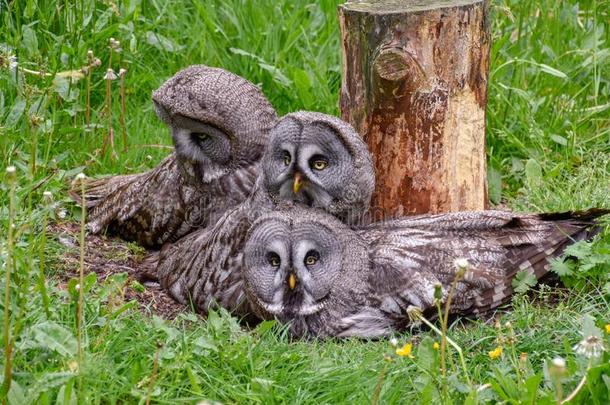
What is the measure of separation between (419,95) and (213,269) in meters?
1.35

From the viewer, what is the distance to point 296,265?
5.14 metres

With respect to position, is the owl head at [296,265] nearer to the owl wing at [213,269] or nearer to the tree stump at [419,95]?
the owl wing at [213,269]

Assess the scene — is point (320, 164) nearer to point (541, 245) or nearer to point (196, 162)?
point (196, 162)

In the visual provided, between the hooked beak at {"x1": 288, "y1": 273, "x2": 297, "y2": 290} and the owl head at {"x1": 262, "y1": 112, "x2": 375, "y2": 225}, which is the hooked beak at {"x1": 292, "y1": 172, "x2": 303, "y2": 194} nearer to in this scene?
the owl head at {"x1": 262, "y1": 112, "x2": 375, "y2": 225}

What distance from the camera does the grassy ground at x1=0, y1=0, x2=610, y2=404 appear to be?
4.07 metres

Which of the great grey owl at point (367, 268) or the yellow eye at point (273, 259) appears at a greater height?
the yellow eye at point (273, 259)

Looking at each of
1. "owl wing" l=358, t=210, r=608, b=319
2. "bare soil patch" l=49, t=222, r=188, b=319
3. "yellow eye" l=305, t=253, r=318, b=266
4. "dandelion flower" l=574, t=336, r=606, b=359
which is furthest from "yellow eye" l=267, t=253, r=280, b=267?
"dandelion flower" l=574, t=336, r=606, b=359

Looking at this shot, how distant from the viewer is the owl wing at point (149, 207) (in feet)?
21.3

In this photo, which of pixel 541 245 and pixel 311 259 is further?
pixel 541 245

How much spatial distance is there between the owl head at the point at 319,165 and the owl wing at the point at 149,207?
1038 millimetres

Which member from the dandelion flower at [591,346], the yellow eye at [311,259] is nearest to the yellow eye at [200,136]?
the yellow eye at [311,259]

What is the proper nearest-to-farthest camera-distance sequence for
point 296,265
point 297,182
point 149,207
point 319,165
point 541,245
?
point 296,265, point 297,182, point 319,165, point 541,245, point 149,207

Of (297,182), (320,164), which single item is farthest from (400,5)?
(297,182)

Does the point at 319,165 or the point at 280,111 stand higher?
the point at 319,165
